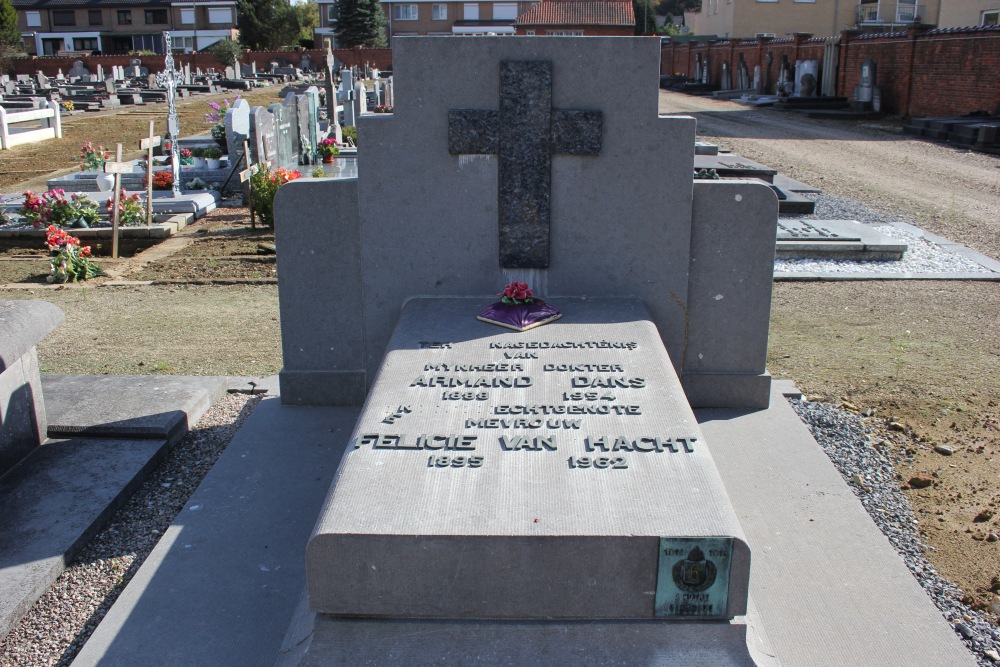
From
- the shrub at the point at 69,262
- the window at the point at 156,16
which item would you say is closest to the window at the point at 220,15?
the window at the point at 156,16

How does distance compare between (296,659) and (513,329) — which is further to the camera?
(513,329)

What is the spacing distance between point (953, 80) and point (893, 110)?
3.08m

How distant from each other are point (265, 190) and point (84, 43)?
76359mm

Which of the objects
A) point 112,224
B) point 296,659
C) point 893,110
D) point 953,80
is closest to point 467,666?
point 296,659

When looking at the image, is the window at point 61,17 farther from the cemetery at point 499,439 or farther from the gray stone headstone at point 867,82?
the cemetery at point 499,439

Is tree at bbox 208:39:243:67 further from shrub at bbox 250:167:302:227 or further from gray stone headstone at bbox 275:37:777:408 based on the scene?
gray stone headstone at bbox 275:37:777:408

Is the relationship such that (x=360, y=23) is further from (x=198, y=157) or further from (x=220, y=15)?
(x=198, y=157)

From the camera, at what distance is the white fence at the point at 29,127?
2094cm

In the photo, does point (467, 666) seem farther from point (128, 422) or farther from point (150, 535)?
point (128, 422)

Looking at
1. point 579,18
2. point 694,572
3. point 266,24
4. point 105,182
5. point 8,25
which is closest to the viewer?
point 694,572

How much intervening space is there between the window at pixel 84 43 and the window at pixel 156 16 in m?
4.97

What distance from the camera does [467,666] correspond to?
7.86 feet

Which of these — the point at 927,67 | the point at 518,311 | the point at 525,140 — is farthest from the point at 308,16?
the point at 518,311

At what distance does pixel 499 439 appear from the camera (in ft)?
10.0
